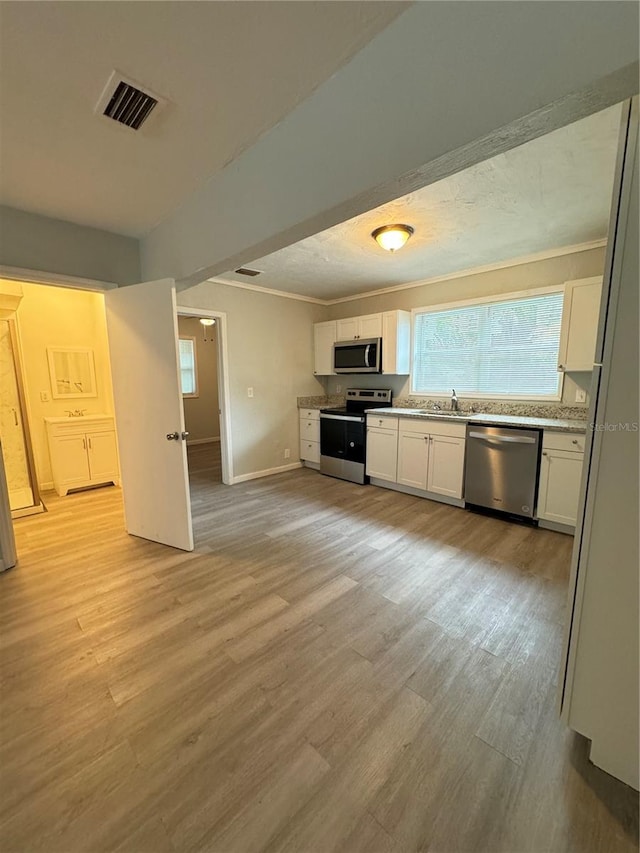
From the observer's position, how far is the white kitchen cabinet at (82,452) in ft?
13.1

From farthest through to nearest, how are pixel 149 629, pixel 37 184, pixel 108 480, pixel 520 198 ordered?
pixel 108 480
pixel 520 198
pixel 37 184
pixel 149 629

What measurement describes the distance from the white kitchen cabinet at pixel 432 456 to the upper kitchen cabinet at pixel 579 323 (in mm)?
1120

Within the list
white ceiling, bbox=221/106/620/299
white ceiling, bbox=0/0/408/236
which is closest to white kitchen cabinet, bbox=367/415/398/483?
white ceiling, bbox=221/106/620/299

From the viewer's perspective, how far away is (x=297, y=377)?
514 centimetres

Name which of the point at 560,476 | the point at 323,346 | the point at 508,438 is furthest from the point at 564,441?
the point at 323,346

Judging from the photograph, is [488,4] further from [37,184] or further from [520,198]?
[37,184]

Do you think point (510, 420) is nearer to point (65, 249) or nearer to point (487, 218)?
point (487, 218)

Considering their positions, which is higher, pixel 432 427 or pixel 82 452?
pixel 432 427

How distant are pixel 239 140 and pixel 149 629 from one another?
265cm

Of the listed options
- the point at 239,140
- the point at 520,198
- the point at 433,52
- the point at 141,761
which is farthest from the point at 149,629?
the point at 520,198

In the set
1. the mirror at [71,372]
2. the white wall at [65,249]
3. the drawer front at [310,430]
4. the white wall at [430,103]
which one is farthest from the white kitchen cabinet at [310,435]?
the white wall at [430,103]

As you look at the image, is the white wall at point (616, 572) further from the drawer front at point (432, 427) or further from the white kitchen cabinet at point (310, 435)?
the white kitchen cabinet at point (310, 435)

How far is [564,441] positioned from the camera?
2859mm

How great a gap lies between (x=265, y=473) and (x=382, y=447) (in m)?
1.74
